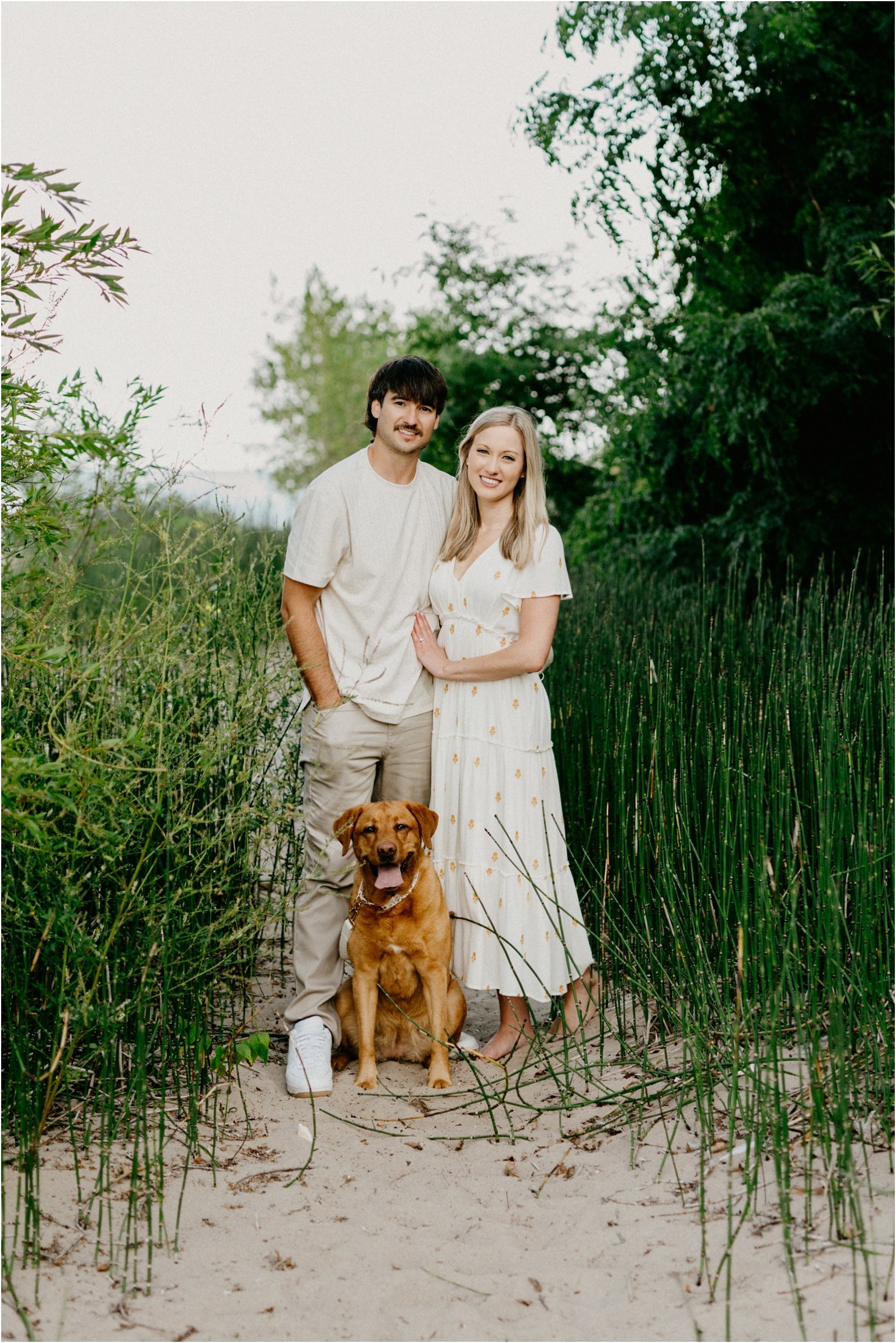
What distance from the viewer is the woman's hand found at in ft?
10.3

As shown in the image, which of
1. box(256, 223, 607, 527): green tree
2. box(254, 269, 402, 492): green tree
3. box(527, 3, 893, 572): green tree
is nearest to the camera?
box(527, 3, 893, 572): green tree

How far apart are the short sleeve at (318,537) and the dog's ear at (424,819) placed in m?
0.68

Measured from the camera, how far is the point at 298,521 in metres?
3.11

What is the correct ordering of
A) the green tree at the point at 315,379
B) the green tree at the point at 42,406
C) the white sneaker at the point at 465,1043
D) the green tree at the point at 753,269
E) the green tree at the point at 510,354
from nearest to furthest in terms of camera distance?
1. the green tree at the point at 42,406
2. the white sneaker at the point at 465,1043
3. the green tree at the point at 753,269
4. the green tree at the point at 510,354
5. the green tree at the point at 315,379

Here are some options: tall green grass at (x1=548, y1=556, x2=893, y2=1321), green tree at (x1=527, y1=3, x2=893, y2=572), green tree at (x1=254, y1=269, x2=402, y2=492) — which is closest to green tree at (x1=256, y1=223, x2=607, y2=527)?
green tree at (x1=527, y1=3, x2=893, y2=572)

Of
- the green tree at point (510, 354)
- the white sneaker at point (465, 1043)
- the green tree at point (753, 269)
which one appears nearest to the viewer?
the white sneaker at point (465, 1043)

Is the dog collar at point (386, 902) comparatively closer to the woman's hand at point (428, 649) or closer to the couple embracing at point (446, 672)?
the couple embracing at point (446, 672)

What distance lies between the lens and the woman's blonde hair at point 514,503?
3139mm

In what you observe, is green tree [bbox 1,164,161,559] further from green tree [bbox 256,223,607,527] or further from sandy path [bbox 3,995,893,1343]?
green tree [bbox 256,223,607,527]

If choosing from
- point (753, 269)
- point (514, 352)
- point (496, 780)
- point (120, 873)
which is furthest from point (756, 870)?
point (514, 352)

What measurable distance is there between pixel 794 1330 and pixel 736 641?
366cm

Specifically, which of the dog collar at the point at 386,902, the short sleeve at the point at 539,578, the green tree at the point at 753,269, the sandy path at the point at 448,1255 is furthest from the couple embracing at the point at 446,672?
the green tree at the point at 753,269

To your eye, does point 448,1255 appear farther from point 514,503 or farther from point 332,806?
point 514,503

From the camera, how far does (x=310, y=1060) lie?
297cm
